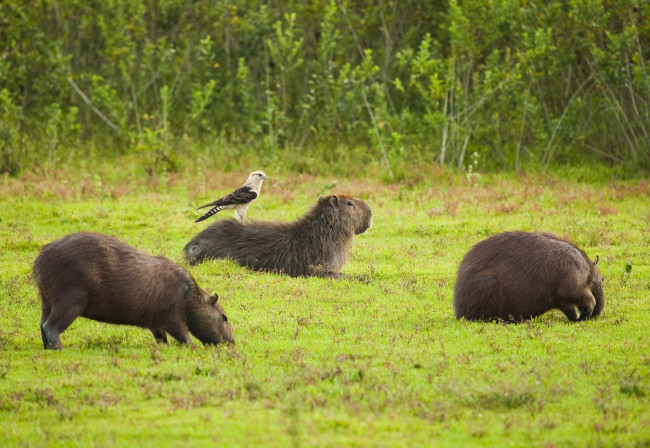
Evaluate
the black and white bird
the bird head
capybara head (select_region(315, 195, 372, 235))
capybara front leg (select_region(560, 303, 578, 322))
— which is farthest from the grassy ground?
the bird head

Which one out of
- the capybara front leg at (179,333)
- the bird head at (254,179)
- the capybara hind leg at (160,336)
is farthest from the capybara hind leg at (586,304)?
the bird head at (254,179)

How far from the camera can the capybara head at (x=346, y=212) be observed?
445 inches

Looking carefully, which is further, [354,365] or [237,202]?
[237,202]

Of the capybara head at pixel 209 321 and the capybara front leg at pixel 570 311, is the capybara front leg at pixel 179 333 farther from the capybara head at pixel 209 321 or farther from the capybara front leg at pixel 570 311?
the capybara front leg at pixel 570 311

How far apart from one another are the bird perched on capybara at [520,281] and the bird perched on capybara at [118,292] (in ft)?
7.50

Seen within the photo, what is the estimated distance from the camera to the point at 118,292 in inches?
283

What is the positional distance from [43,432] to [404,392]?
2.25 metres

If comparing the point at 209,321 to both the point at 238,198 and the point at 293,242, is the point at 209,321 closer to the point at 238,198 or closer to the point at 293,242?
the point at 293,242

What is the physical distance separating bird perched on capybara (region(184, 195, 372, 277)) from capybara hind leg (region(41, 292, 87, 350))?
393 cm

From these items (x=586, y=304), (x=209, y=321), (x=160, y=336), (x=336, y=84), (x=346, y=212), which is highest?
(x=336, y=84)

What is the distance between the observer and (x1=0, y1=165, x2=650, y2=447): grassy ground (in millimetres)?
5238

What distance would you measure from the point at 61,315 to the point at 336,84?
13223mm

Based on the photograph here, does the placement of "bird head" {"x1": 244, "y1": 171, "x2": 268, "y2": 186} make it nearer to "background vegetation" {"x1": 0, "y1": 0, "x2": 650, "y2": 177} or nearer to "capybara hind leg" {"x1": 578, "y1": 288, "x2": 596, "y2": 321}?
"background vegetation" {"x1": 0, "y1": 0, "x2": 650, "y2": 177}

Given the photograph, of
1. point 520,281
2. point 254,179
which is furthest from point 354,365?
point 254,179
